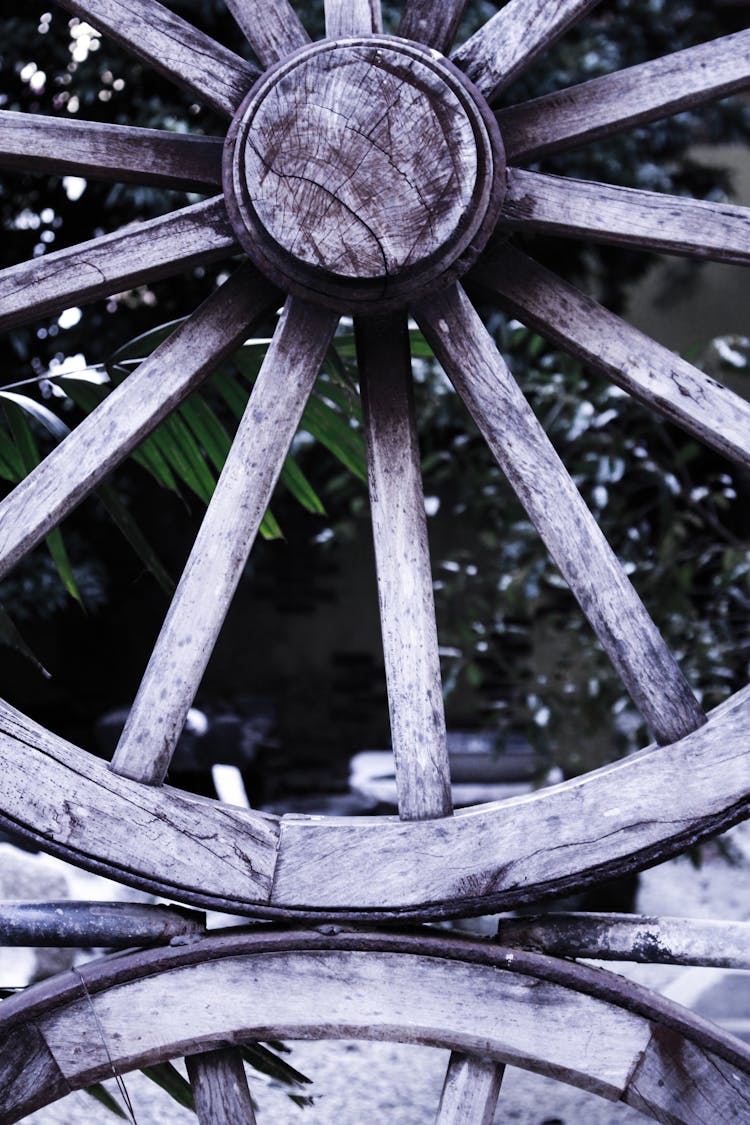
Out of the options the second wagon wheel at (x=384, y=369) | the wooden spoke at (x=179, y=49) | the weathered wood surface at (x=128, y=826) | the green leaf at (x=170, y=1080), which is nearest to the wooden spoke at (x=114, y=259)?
the second wagon wheel at (x=384, y=369)

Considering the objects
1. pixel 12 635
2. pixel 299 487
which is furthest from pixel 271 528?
pixel 12 635

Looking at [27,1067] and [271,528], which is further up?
[271,528]

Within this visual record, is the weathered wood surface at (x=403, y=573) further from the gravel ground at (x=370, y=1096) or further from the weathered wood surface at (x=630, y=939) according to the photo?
the gravel ground at (x=370, y=1096)

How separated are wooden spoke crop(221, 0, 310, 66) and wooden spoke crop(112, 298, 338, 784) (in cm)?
28

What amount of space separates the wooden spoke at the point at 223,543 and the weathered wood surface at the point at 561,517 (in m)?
0.14

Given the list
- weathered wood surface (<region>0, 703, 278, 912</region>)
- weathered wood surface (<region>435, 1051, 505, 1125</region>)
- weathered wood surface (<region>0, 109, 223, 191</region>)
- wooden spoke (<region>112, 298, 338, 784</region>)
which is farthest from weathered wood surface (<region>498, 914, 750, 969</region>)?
weathered wood surface (<region>0, 109, 223, 191</region>)

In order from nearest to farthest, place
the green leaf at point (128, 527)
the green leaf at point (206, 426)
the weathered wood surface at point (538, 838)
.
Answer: the weathered wood surface at point (538, 838) < the green leaf at point (128, 527) < the green leaf at point (206, 426)

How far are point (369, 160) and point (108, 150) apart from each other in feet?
0.96

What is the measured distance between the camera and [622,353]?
1.30 meters

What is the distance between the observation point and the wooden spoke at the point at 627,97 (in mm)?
1268

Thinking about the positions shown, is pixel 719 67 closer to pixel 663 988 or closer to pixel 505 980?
pixel 505 980

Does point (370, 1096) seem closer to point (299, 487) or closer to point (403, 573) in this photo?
point (299, 487)

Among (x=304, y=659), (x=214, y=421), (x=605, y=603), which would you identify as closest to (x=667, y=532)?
(x=214, y=421)

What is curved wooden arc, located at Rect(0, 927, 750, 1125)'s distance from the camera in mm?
1215
